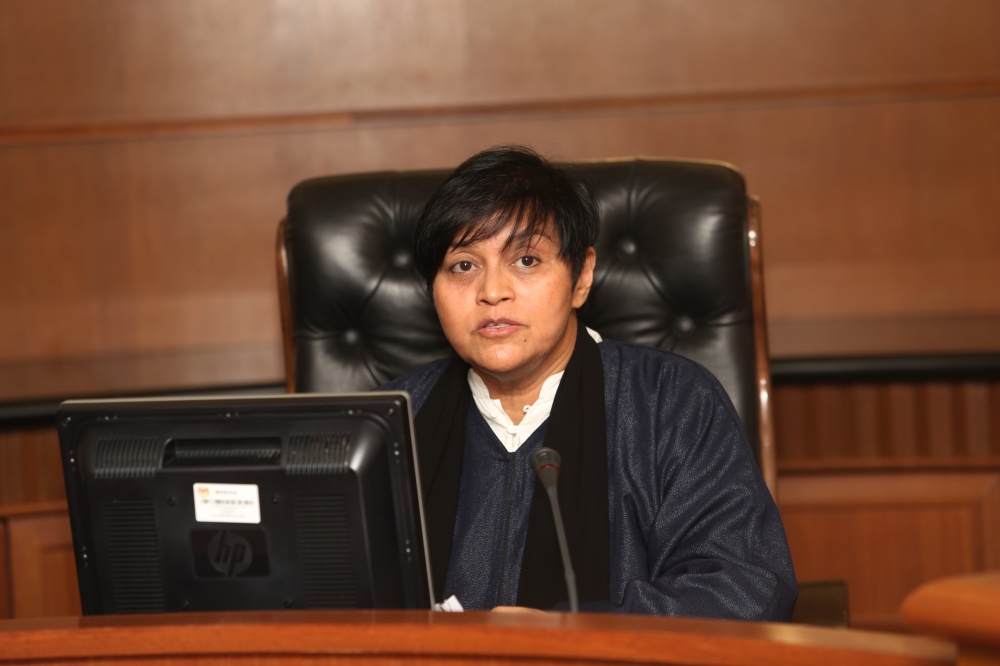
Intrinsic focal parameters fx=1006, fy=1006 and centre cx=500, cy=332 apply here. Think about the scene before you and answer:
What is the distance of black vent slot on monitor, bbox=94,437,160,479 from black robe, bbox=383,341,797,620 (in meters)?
0.56

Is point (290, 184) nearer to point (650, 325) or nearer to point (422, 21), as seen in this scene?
point (422, 21)

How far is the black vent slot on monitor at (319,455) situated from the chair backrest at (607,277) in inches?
32.2

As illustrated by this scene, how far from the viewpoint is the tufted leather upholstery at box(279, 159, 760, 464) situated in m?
1.70

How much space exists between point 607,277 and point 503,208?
36 centimetres

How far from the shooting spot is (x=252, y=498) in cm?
99

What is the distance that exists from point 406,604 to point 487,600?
46 cm

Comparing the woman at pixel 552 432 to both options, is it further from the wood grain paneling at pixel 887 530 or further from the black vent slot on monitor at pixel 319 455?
the wood grain paneling at pixel 887 530

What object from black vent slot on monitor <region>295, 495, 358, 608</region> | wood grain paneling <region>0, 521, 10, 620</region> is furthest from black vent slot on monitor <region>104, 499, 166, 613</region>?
wood grain paneling <region>0, 521, 10, 620</region>

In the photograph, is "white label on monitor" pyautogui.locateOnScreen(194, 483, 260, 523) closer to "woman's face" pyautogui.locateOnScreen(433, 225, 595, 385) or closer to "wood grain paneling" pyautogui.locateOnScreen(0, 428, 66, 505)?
"woman's face" pyautogui.locateOnScreen(433, 225, 595, 385)

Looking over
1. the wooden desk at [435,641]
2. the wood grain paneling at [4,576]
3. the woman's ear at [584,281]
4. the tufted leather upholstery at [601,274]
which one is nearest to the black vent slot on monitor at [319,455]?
the wooden desk at [435,641]

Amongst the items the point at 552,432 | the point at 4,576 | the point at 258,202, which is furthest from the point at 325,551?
the point at 258,202

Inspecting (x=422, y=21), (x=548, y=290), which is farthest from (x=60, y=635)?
(x=422, y=21)

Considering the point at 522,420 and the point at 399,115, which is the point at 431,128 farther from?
the point at 522,420

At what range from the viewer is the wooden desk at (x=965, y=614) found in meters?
0.62
